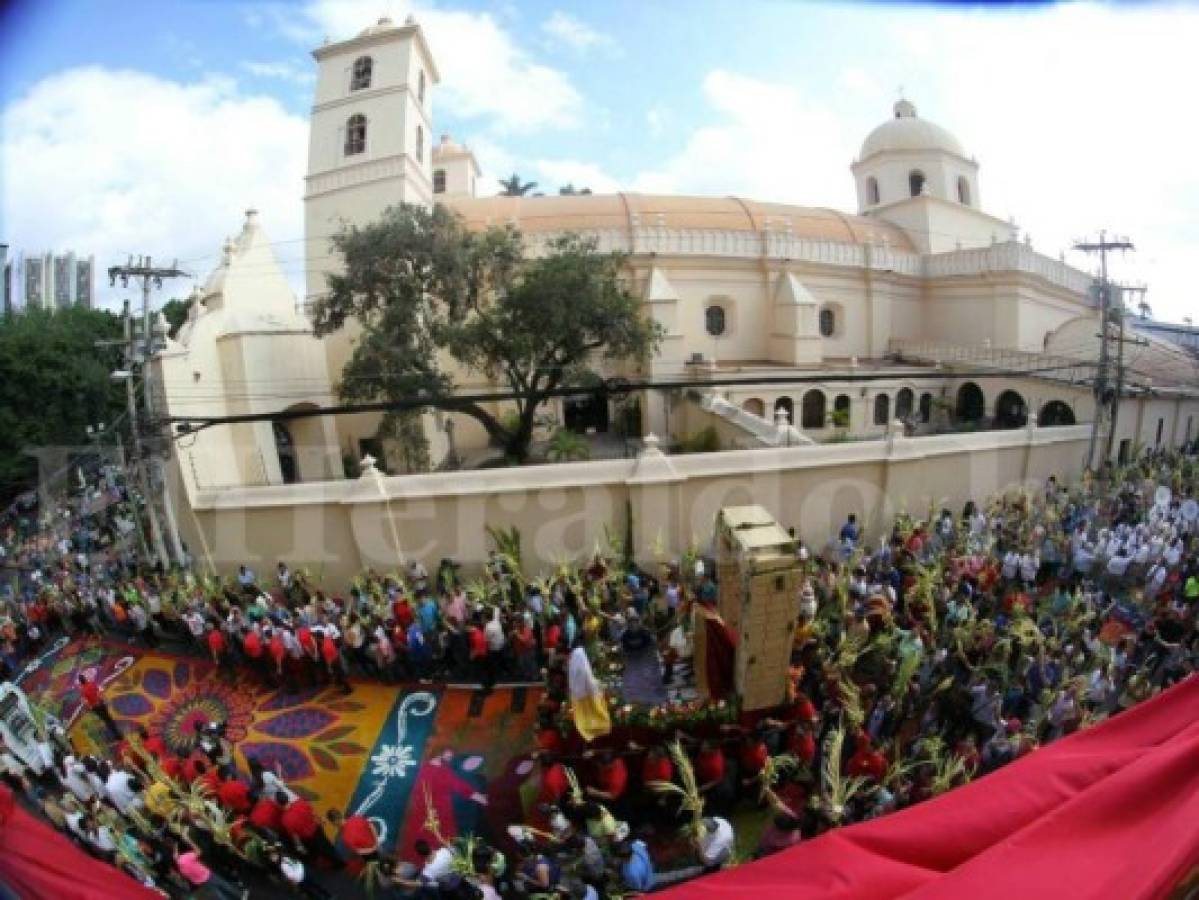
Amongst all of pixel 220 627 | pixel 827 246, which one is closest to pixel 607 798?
pixel 220 627

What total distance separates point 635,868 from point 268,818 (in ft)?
12.2

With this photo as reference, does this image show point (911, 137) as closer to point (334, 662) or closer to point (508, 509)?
point (508, 509)

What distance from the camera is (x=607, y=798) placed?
760 centimetres

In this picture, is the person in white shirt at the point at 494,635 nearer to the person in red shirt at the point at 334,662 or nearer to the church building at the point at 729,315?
the person in red shirt at the point at 334,662

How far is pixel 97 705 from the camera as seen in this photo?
35.1ft

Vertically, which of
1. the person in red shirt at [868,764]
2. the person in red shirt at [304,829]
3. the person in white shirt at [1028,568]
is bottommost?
the person in red shirt at [304,829]

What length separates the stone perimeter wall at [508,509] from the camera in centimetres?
1420

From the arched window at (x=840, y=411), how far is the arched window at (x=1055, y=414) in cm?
670

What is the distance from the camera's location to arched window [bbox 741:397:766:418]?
93.4 ft

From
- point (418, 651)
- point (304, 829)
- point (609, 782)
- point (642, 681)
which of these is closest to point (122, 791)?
point (304, 829)

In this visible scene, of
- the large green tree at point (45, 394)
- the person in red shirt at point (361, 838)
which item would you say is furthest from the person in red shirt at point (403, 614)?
the large green tree at point (45, 394)

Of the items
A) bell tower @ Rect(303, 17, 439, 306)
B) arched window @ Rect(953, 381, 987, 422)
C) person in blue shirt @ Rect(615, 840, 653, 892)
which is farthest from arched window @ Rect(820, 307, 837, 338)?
person in blue shirt @ Rect(615, 840, 653, 892)

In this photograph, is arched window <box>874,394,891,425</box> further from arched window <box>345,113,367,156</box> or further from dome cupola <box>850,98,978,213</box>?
arched window <box>345,113,367,156</box>

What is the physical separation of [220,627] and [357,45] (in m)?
23.3
